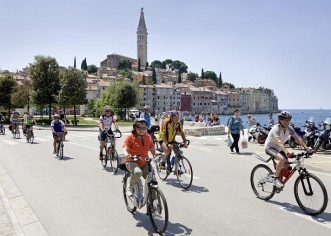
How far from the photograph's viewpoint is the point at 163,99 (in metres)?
153

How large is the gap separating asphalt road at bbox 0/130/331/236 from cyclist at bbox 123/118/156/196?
0.79m

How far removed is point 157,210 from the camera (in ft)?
18.0

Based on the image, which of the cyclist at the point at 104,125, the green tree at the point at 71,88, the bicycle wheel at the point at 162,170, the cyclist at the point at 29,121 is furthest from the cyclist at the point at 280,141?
the green tree at the point at 71,88

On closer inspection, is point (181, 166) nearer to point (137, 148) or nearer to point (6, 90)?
point (137, 148)

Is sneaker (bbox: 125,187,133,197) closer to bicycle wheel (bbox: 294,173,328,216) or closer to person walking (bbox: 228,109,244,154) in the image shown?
bicycle wheel (bbox: 294,173,328,216)

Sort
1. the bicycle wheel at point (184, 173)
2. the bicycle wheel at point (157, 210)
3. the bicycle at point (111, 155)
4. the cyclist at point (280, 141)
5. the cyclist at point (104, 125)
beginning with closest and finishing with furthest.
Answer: the bicycle wheel at point (157, 210) → the cyclist at point (280, 141) → the bicycle wheel at point (184, 173) → the bicycle at point (111, 155) → the cyclist at point (104, 125)

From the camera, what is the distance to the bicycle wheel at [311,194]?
6164mm

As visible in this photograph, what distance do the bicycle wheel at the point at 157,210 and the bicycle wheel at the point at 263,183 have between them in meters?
2.84

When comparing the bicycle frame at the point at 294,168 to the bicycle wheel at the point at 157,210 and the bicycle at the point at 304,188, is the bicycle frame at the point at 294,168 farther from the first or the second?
the bicycle wheel at the point at 157,210

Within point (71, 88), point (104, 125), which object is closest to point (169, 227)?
point (104, 125)

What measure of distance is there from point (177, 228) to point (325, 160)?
9.59 meters

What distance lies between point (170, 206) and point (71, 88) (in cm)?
4109

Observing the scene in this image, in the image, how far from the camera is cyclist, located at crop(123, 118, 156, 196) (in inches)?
241

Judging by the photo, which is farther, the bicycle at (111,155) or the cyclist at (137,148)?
the bicycle at (111,155)
